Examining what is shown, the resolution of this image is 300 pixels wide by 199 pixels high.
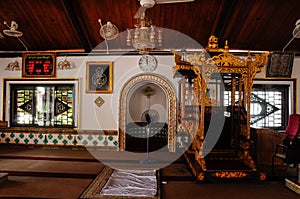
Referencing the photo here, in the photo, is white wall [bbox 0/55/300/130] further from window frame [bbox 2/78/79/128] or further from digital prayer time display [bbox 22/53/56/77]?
digital prayer time display [bbox 22/53/56/77]

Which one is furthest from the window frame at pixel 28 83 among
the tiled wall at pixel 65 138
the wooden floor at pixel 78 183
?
the wooden floor at pixel 78 183

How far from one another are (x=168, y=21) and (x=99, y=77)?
95.1 inches

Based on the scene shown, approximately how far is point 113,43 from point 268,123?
469cm

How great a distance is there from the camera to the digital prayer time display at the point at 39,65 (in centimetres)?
668

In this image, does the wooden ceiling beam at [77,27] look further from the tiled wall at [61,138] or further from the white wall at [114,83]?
the tiled wall at [61,138]

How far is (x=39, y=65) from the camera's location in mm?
6711

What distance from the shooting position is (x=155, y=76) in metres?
6.43

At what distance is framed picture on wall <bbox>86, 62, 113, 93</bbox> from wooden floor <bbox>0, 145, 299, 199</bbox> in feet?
6.44

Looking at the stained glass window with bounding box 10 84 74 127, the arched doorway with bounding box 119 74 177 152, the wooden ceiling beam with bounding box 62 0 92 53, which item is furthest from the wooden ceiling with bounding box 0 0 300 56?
the stained glass window with bounding box 10 84 74 127

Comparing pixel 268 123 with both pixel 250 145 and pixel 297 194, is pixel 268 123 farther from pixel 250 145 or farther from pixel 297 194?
pixel 297 194

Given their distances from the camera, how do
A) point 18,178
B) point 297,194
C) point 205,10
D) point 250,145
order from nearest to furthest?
point 297,194
point 18,178
point 250,145
point 205,10

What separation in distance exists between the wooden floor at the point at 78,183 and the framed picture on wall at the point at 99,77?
1962 mm


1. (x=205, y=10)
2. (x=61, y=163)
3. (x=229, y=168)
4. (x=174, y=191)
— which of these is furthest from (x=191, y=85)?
(x=61, y=163)

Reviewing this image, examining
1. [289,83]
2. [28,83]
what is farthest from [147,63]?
[289,83]
